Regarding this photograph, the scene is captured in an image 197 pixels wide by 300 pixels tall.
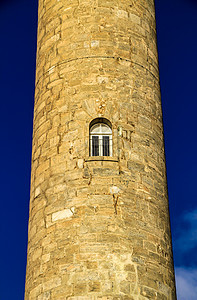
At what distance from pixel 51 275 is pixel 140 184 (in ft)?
8.30

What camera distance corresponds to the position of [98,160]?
13469 millimetres

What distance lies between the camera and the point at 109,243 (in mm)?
12617

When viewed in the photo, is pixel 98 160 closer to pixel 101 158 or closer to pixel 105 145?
pixel 101 158

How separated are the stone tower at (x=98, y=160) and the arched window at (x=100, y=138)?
0.02 meters

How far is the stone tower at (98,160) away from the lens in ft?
41.2

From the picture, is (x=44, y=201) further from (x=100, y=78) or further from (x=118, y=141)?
(x=100, y=78)

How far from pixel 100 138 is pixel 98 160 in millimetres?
619

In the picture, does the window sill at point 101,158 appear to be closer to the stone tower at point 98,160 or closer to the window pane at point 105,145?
the stone tower at point 98,160

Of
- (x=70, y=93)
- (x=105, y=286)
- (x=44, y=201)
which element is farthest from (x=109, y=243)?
(x=70, y=93)

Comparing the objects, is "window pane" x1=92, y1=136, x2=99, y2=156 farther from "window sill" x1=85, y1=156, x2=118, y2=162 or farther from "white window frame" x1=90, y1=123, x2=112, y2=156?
"window sill" x1=85, y1=156, x2=118, y2=162

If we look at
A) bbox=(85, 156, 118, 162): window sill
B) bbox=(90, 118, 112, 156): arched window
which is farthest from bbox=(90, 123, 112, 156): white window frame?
bbox=(85, 156, 118, 162): window sill

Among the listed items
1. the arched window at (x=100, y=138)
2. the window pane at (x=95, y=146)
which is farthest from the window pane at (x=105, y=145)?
the window pane at (x=95, y=146)

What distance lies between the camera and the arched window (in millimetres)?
13758

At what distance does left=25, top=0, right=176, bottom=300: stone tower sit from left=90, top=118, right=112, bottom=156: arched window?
0.07ft
